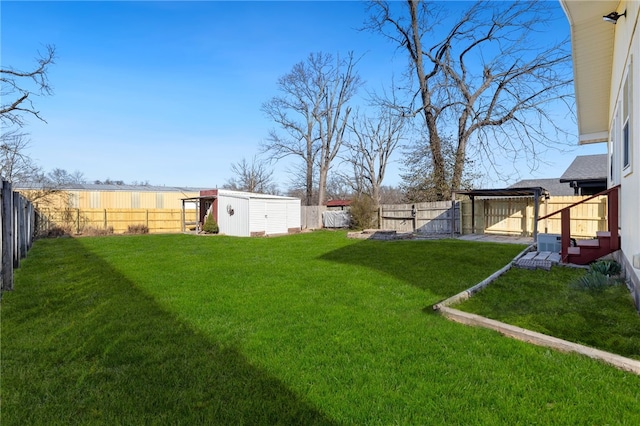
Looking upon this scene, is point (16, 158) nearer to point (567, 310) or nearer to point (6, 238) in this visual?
point (6, 238)

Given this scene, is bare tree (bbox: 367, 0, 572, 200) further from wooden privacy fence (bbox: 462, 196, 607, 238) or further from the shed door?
the shed door

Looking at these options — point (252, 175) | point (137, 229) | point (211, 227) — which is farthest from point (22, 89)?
point (252, 175)

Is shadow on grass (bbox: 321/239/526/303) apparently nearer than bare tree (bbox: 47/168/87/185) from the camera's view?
Yes

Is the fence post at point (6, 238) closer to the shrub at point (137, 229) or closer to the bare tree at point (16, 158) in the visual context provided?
the bare tree at point (16, 158)

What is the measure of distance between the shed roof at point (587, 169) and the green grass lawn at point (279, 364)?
16782mm

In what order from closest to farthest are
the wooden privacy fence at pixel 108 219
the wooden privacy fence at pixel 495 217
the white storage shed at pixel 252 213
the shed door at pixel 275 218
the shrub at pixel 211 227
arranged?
the wooden privacy fence at pixel 495 217 < the white storage shed at pixel 252 213 < the shed door at pixel 275 218 < the shrub at pixel 211 227 < the wooden privacy fence at pixel 108 219

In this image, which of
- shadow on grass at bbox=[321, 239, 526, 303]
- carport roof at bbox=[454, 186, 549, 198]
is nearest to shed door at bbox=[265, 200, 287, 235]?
shadow on grass at bbox=[321, 239, 526, 303]

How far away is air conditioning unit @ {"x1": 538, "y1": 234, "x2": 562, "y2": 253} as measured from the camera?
8.62 metres

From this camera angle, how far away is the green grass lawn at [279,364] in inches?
90.3

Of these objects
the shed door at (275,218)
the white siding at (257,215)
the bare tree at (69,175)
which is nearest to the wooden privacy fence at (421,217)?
the shed door at (275,218)

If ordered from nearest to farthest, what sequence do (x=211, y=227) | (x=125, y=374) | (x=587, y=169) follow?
(x=125, y=374) < (x=587, y=169) < (x=211, y=227)

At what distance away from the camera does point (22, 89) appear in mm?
15570

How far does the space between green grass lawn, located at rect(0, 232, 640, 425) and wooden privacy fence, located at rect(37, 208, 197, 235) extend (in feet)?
57.7

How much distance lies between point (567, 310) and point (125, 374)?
4627mm
